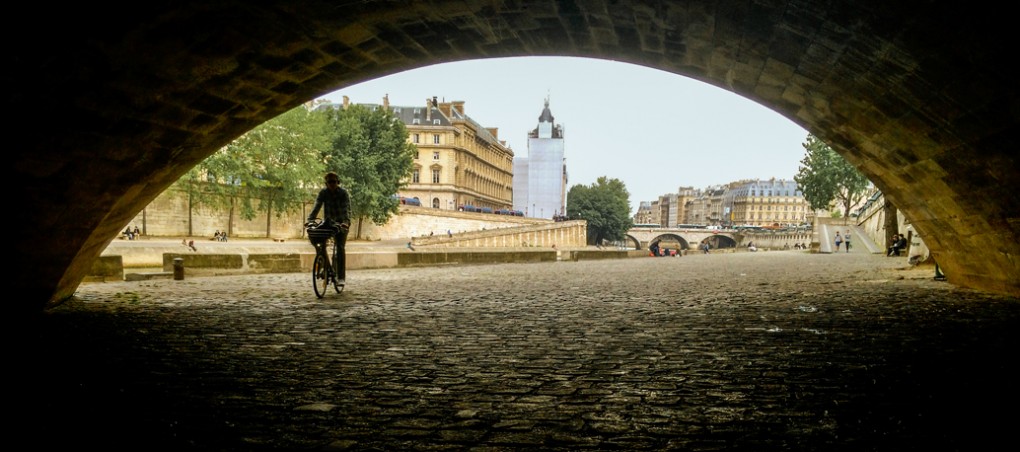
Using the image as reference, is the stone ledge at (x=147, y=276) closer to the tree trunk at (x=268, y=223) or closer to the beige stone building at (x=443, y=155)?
the tree trunk at (x=268, y=223)

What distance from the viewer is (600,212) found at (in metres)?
111

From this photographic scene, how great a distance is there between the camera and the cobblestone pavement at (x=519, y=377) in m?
3.06

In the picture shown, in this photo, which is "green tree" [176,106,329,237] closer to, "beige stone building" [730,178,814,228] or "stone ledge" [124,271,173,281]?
"stone ledge" [124,271,173,281]

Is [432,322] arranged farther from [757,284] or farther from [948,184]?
[757,284]

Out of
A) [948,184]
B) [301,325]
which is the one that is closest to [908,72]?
[948,184]

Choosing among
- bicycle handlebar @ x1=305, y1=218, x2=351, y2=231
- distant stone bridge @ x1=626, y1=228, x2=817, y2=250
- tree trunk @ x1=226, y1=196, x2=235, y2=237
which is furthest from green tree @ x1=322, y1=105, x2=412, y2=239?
distant stone bridge @ x1=626, y1=228, x2=817, y2=250

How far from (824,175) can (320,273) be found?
63.8m

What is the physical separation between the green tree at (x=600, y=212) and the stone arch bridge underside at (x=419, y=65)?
102057mm

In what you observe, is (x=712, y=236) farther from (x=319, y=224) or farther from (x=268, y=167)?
(x=319, y=224)

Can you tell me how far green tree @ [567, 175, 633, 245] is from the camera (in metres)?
111

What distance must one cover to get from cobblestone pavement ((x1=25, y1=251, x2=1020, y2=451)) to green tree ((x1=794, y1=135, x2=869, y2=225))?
194ft

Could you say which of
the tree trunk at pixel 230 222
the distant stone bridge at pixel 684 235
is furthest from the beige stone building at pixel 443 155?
the tree trunk at pixel 230 222

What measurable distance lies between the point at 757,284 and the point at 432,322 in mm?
8940

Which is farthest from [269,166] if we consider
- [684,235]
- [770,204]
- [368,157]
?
[770,204]
